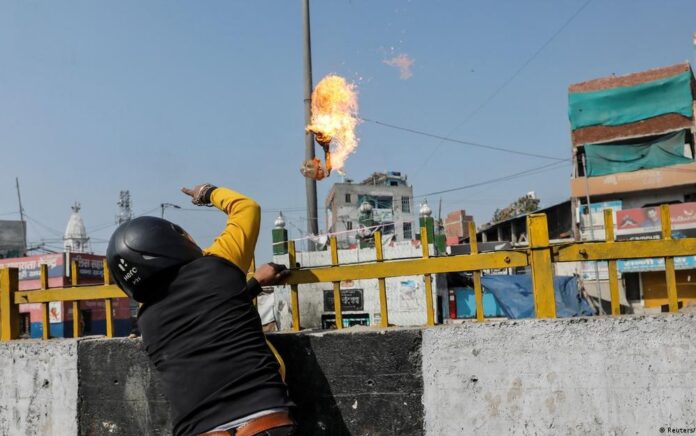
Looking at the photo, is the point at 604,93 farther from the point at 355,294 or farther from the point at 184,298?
the point at 184,298

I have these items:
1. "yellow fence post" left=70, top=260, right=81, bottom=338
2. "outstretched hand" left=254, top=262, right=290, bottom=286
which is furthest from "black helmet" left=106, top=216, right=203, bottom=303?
"yellow fence post" left=70, top=260, right=81, bottom=338

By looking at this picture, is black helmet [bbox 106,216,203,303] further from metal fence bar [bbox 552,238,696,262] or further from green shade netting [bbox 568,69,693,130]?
green shade netting [bbox 568,69,693,130]

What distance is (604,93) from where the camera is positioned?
27469 mm

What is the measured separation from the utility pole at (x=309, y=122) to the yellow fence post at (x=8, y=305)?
25.2ft

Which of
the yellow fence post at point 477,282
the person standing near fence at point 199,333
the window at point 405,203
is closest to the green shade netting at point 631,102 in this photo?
the window at point 405,203

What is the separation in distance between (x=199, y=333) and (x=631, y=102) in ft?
98.2

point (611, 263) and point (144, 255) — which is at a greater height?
point (144, 255)

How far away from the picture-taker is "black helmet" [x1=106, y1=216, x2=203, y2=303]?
2164 millimetres

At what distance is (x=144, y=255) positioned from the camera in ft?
7.09

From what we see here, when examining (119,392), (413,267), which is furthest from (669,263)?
(119,392)

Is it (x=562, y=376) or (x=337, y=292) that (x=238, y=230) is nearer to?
(x=337, y=292)

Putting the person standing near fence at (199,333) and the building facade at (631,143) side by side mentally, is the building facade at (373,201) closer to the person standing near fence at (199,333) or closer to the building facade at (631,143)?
the building facade at (631,143)

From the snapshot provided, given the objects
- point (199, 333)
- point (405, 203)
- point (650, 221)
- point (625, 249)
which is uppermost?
point (405, 203)

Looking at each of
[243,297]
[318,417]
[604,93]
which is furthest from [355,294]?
[604,93]
